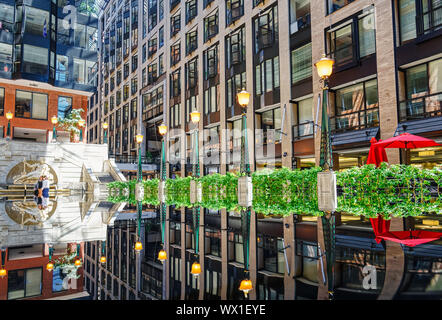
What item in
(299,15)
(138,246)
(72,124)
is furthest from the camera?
(72,124)

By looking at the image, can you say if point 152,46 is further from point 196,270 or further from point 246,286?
point 246,286

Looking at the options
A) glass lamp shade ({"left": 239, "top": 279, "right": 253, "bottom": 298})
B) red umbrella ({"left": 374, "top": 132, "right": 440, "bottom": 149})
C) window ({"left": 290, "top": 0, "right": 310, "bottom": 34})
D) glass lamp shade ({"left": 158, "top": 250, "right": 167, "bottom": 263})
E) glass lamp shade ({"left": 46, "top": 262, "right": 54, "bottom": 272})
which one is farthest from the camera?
window ({"left": 290, "top": 0, "right": 310, "bottom": 34})

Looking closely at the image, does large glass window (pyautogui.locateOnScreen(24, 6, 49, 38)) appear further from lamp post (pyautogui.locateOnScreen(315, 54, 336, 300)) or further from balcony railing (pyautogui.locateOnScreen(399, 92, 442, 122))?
balcony railing (pyautogui.locateOnScreen(399, 92, 442, 122))

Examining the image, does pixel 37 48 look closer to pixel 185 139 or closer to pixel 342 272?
pixel 185 139

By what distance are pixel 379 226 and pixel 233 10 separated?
28.9 meters

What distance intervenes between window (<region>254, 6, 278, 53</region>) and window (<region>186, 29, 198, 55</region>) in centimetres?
1105

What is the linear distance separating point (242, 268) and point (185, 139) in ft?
120

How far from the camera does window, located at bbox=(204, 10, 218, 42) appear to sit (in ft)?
117

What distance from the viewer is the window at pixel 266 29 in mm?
27891

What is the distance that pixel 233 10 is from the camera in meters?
32.2

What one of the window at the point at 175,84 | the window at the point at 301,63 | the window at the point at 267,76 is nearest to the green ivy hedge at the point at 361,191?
the window at the point at 301,63

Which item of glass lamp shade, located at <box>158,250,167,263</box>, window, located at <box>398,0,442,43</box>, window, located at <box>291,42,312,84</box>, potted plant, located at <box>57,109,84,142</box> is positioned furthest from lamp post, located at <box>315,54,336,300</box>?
potted plant, located at <box>57,109,84,142</box>

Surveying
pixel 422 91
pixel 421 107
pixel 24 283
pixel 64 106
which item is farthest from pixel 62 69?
pixel 24 283

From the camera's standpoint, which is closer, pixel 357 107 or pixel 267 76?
pixel 357 107
